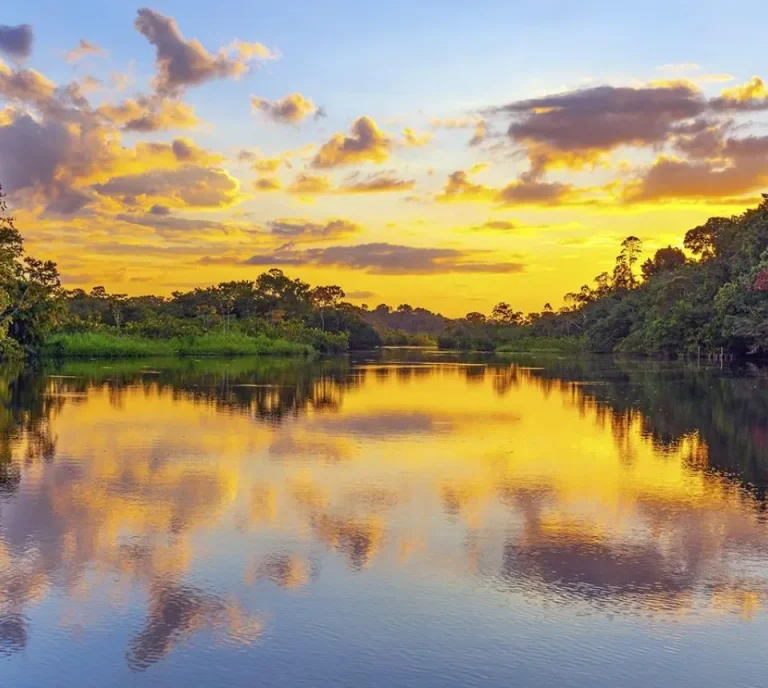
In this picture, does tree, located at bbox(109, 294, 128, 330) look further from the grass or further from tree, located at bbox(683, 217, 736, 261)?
tree, located at bbox(683, 217, 736, 261)

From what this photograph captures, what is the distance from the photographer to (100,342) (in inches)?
2322

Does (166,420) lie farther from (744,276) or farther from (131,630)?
(744,276)

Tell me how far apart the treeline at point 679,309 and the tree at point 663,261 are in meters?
0.10

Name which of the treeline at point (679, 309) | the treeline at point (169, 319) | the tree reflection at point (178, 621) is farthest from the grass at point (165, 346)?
the tree reflection at point (178, 621)

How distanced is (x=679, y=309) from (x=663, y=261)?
33.2 meters

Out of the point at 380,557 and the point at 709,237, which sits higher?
the point at 709,237

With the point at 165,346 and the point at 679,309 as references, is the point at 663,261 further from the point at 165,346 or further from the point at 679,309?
the point at 165,346

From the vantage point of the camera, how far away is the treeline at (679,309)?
160 ft

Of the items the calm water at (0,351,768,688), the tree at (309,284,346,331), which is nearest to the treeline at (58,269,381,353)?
the tree at (309,284,346,331)

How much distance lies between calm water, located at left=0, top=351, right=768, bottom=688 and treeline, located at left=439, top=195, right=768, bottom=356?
31897mm

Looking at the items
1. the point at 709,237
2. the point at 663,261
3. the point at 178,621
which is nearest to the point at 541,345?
the point at 663,261

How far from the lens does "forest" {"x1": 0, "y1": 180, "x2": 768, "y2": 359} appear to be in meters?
46.6

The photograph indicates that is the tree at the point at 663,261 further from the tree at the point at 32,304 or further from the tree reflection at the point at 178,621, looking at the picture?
the tree reflection at the point at 178,621

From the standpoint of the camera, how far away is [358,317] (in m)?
107
